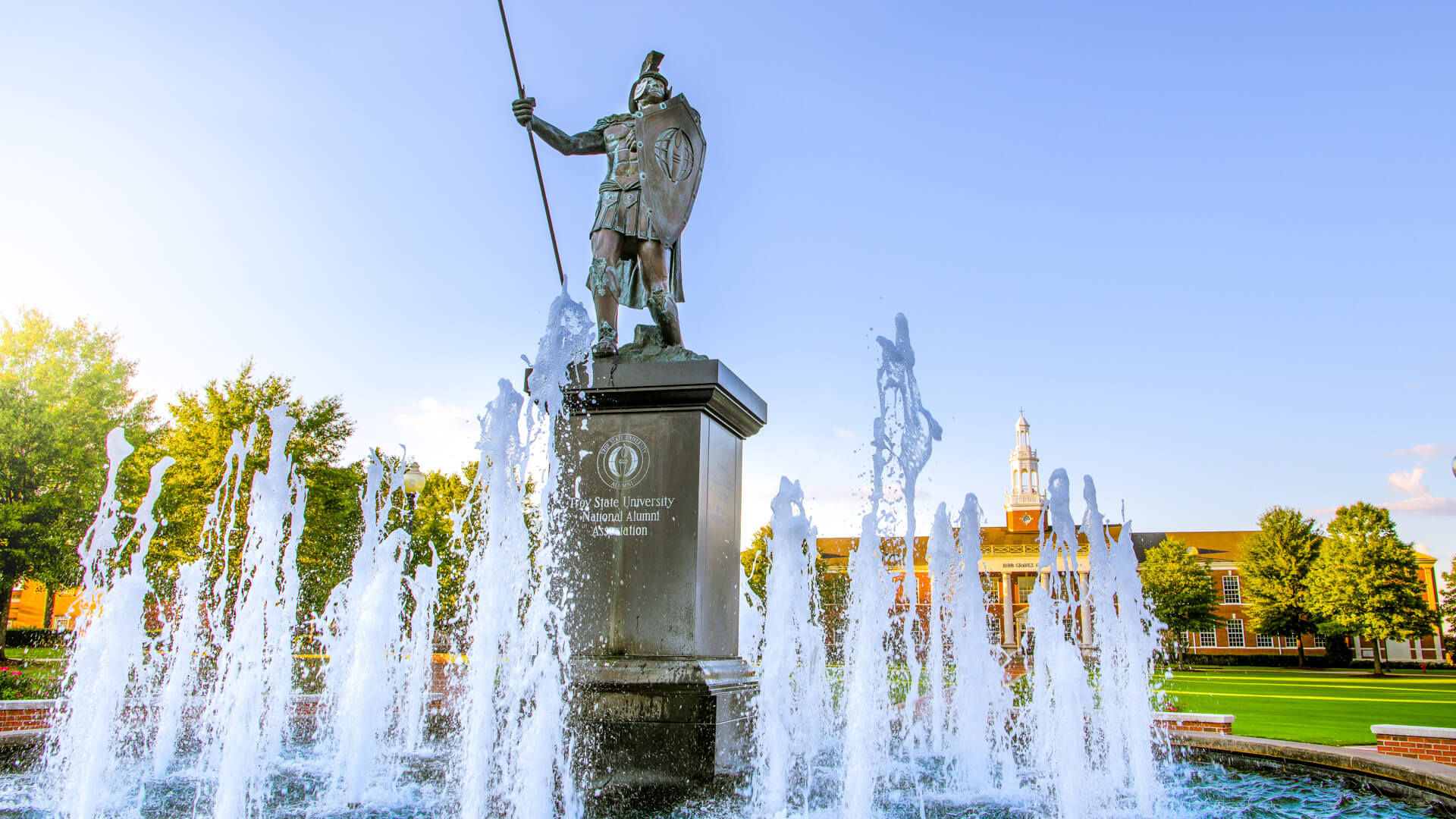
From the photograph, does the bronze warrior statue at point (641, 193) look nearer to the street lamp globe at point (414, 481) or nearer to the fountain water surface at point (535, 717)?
the fountain water surface at point (535, 717)

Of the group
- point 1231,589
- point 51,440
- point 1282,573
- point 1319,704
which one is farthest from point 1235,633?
point 51,440

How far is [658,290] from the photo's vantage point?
22.5ft

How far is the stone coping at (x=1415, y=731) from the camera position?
6.43 meters

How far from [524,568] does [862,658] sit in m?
2.22

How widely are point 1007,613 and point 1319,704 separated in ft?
188

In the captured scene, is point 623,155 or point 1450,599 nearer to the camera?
point 623,155

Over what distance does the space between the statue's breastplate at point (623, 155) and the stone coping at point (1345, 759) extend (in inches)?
267

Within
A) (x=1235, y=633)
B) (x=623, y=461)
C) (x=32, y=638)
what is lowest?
(x=1235, y=633)

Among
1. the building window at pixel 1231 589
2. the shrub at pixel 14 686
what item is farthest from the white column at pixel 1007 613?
the shrub at pixel 14 686

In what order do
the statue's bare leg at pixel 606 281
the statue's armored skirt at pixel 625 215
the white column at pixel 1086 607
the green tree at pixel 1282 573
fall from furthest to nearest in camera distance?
the green tree at pixel 1282 573, the white column at pixel 1086 607, the statue's armored skirt at pixel 625 215, the statue's bare leg at pixel 606 281

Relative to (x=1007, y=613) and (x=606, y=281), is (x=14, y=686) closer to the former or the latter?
(x=606, y=281)

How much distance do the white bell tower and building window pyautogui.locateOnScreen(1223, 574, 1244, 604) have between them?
90.8 feet

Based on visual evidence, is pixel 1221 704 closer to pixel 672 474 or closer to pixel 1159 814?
pixel 1159 814

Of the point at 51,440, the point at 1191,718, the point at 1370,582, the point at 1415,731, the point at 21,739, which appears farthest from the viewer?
the point at 1370,582
